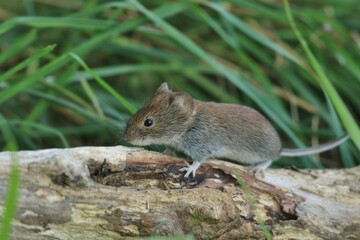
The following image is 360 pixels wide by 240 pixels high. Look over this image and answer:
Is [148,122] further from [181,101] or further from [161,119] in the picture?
[181,101]

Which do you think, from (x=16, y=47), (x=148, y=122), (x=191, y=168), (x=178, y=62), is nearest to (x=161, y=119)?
(x=148, y=122)

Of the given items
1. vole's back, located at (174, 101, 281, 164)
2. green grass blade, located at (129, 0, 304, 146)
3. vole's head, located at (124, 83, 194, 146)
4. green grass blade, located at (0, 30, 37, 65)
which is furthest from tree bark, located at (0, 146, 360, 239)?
green grass blade, located at (0, 30, 37, 65)

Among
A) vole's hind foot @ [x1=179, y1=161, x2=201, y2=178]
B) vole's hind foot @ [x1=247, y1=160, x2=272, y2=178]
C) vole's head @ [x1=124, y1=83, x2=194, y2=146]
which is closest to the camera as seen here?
vole's hind foot @ [x1=179, y1=161, x2=201, y2=178]

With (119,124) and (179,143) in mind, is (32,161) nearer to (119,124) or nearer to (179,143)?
(179,143)

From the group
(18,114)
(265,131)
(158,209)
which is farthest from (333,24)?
(158,209)

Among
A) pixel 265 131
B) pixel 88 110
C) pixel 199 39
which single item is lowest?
pixel 265 131

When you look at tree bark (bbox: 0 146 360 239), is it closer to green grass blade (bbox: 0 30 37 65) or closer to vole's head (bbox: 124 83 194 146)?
vole's head (bbox: 124 83 194 146)

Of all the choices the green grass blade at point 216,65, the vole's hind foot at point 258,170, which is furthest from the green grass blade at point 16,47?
the vole's hind foot at point 258,170
